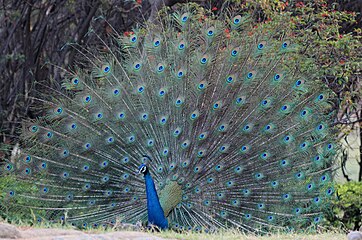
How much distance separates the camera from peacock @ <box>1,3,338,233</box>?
28.7ft

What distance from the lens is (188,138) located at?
29.0ft

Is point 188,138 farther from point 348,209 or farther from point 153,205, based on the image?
point 348,209

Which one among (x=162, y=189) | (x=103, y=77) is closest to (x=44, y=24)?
(x=103, y=77)

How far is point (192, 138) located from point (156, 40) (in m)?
1.09

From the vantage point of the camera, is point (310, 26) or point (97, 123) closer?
point (97, 123)

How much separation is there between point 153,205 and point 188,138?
99 centimetres

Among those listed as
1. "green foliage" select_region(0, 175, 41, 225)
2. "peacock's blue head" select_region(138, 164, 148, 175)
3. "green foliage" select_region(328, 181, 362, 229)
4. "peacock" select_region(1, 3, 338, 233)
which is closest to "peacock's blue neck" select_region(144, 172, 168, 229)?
"peacock's blue head" select_region(138, 164, 148, 175)

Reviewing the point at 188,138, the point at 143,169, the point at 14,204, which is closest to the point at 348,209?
the point at 188,138

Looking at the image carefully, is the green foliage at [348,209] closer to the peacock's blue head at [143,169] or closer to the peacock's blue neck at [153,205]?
the peacock's blue neck at [153,205]

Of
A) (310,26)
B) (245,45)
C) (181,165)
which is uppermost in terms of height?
(310,26)

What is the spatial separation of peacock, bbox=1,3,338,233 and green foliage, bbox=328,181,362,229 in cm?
117

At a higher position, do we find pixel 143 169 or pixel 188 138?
pixel 188 138

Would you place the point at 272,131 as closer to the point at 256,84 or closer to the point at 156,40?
the point at 256,84

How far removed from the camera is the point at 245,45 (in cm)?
898
